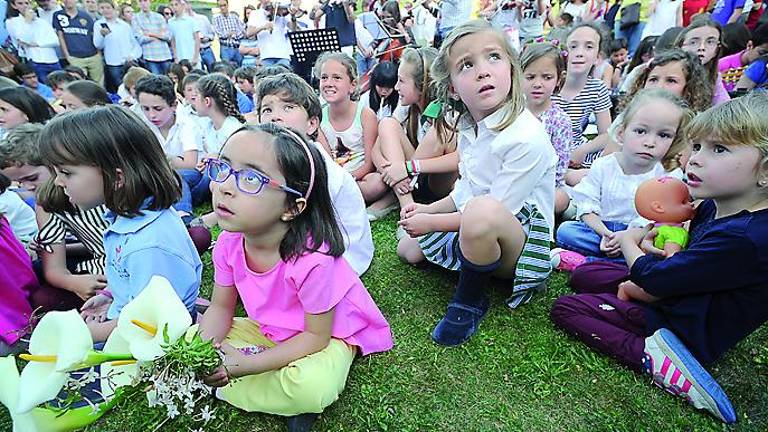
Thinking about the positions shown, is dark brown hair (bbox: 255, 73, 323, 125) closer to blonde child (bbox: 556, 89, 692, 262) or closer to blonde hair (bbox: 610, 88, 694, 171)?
blonde child (bbox: 556, 89, 692, 262)

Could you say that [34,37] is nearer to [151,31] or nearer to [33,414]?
[151,31]

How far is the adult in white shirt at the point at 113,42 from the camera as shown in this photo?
823 centimetres

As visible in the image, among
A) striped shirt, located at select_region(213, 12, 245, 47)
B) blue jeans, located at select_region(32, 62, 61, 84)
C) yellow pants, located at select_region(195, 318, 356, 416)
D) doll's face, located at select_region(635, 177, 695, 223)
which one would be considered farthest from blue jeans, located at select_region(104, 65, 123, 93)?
doll's face, located at select_region(635, 177, 695, 223)

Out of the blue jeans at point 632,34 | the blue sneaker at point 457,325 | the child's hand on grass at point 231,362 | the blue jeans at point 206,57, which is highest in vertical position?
the child's hand on grass at point 231,362

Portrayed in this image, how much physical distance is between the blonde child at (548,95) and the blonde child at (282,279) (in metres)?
1.97

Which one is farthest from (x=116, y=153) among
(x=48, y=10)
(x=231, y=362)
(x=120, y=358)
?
(x=48, y=10)

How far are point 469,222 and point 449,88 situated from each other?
31.6 inches

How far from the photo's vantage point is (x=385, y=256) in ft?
10.0

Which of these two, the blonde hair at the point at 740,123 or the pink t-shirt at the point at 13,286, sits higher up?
the blonde hair at the point at 740,123

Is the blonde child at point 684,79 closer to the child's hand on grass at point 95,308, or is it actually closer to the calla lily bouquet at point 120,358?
the calla lily bouquet at point 120,358

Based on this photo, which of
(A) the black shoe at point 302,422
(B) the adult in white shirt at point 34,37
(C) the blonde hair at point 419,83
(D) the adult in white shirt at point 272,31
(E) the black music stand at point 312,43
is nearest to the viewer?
(A) the black shoe at point 302,422

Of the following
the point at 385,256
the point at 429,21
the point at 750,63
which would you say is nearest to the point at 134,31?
the point at 429,21

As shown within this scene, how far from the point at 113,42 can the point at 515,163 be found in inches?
337

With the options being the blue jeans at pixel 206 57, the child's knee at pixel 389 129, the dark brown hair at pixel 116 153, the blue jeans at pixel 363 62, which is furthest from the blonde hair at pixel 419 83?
the blue jeans at pixel 206 57
